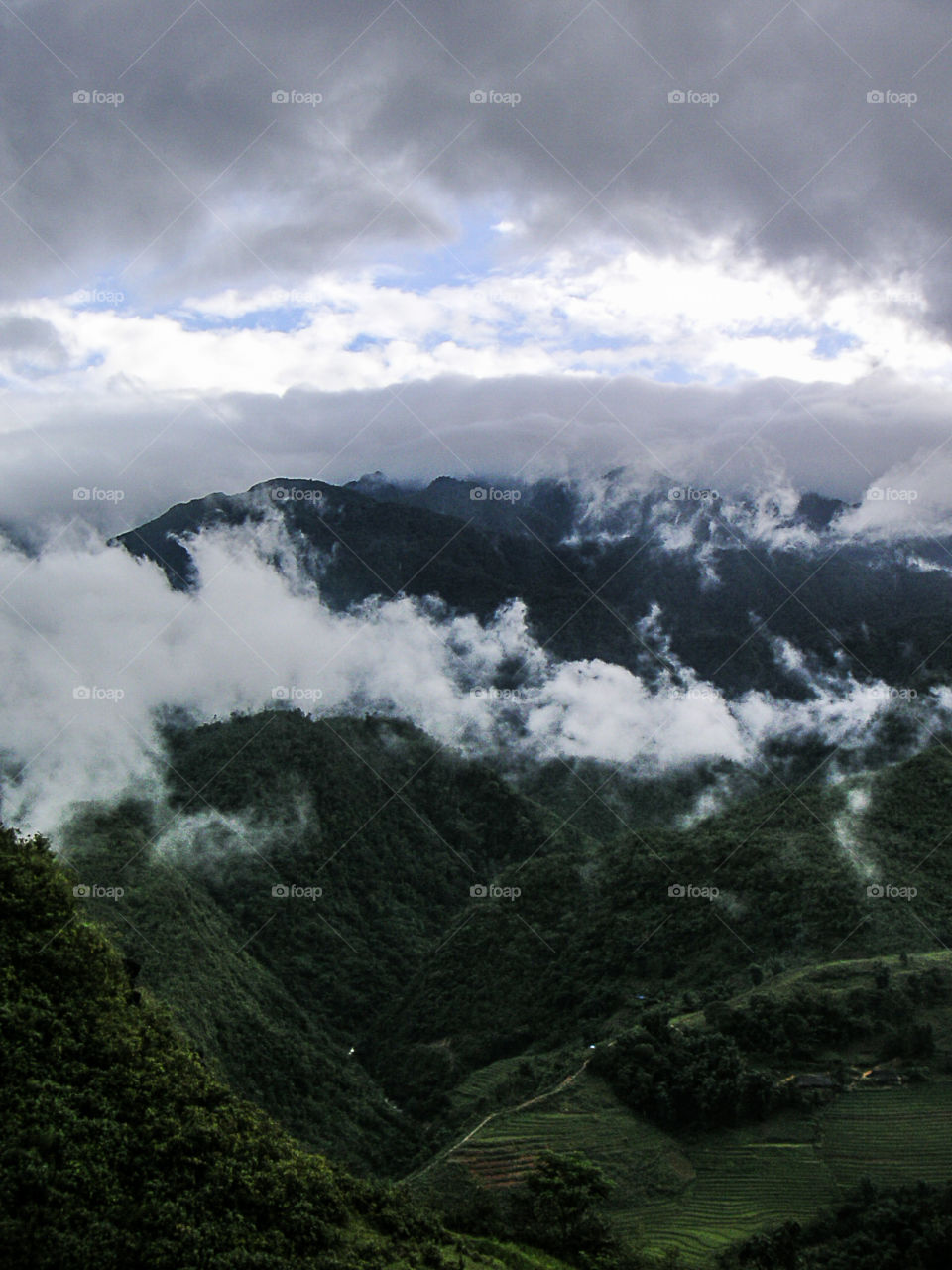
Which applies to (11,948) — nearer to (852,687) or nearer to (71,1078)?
(71,1078)

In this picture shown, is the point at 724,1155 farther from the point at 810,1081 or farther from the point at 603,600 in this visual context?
the point at 603,600

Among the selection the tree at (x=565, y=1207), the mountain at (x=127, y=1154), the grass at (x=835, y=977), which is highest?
the mountain at (x=127, y=1154)

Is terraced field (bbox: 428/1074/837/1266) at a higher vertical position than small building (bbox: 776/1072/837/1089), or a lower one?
lower

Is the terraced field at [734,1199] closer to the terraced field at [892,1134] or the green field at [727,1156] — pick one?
the green field at [727,1156]

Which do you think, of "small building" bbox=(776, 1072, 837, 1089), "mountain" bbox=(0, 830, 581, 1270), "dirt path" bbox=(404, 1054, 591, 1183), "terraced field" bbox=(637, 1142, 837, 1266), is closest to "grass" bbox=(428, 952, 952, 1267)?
"terraced field" bbox=(637, 1142, 837, 1266)

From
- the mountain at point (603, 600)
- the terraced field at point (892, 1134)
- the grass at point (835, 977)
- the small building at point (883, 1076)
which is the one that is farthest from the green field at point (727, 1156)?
the mountain at point (603, 600)

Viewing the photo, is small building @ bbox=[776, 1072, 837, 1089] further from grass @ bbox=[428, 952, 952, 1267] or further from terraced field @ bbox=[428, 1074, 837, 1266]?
terraced field @ bbox=[428, 1074, 837, 1266]

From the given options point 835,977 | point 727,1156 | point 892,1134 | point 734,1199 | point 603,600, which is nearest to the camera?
point 734,1199

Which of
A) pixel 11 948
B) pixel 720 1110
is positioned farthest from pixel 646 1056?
pixel 11 948

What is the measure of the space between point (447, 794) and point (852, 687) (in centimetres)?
6913

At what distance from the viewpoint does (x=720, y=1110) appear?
1859 inches

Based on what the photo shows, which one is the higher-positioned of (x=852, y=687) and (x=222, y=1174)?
(x=852, y=687)

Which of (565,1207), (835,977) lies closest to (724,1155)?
(565,1207)

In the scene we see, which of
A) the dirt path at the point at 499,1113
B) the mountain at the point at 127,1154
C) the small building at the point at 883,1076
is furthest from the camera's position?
the small building at the point at 883,1076
